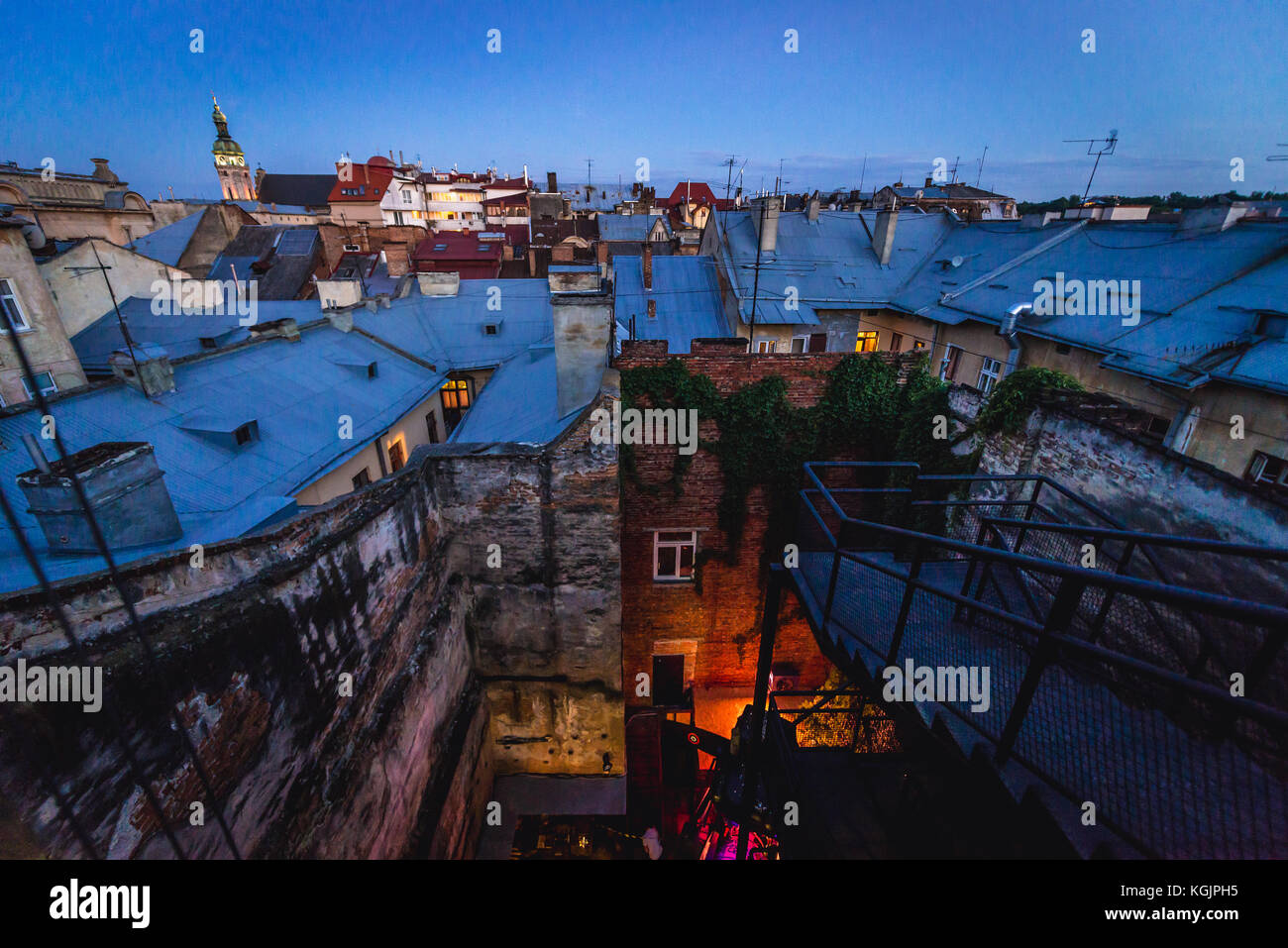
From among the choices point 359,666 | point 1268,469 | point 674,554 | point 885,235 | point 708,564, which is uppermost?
point 885,235

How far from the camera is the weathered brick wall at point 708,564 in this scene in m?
11.0

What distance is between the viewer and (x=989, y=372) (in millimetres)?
16219

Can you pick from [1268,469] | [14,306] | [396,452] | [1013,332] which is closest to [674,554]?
[396,452]

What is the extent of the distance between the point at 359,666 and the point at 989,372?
17961 mm

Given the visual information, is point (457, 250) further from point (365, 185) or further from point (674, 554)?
point (365, 185)

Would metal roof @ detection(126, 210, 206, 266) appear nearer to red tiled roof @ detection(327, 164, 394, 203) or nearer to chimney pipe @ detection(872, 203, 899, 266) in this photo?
red tiled roof @ detection(327, 164, 394, 203)

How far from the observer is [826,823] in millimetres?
6191

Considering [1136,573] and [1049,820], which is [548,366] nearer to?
[1136,573]

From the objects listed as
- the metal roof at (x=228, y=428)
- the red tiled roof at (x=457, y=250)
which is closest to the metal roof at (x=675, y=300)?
the metal roof at (x=228, y=428)

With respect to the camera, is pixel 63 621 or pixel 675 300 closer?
pixel 63 621

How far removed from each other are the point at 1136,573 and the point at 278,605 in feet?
31.5

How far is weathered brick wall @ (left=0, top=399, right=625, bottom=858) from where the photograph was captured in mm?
4051
